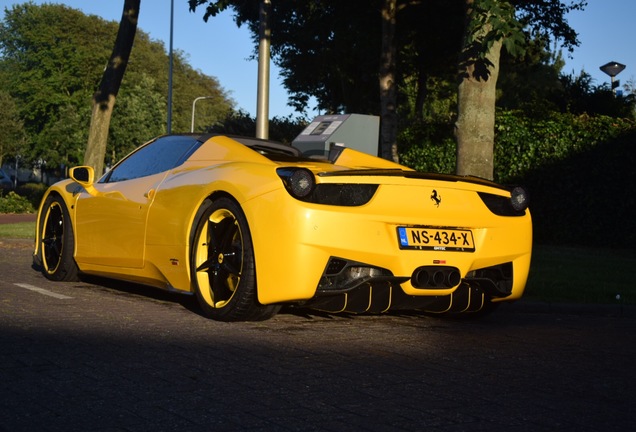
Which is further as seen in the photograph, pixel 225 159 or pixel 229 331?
pixel 225 159

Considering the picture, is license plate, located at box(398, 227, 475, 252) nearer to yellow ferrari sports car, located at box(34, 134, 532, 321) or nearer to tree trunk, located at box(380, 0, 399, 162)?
yellow ferrari sports car, located at box(34, 134, 532, 321)

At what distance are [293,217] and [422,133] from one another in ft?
55.5

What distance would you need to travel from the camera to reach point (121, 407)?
4.42m

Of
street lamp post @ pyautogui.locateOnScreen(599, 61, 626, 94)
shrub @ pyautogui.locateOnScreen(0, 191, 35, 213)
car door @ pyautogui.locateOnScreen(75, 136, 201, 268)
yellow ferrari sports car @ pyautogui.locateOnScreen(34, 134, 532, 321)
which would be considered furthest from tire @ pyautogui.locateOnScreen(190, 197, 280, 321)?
shrub @ pyautogui.locateOnScreen(0, 191, 35, 213)

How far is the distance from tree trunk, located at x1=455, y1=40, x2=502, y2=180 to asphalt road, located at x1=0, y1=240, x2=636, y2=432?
16.8 feet

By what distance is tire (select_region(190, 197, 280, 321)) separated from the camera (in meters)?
6.83

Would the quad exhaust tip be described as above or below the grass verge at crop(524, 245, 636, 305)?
above

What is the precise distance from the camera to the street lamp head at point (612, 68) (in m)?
28.1

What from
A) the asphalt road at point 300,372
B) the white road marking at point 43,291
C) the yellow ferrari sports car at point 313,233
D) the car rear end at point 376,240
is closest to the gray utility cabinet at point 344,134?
the white road marking at point 43,291

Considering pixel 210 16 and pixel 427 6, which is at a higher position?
pixel 427 6

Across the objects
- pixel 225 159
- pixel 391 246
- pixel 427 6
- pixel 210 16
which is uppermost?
pixel 427 6

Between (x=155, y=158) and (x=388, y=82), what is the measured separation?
54.6 ft

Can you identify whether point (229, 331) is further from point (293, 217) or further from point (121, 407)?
point (121, 407)

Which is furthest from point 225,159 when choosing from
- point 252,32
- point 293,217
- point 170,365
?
point 252,32
